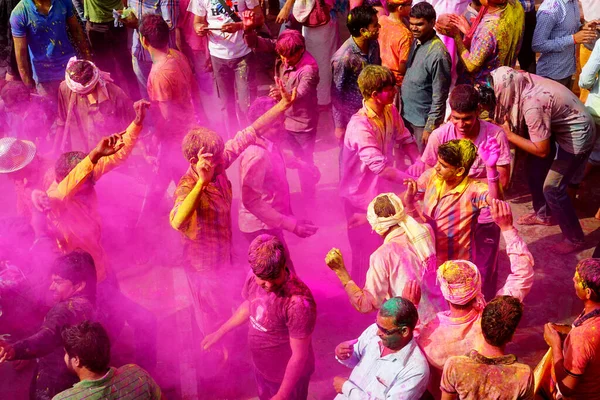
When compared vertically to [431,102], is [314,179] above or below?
below

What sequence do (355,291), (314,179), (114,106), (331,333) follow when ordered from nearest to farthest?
(355,291), (331,333), (114,106), (314,179)

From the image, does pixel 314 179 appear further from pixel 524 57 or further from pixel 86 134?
pixel 524 57

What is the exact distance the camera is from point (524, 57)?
867 cm

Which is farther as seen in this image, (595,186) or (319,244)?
(595,186)

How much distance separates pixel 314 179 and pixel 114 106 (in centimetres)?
227

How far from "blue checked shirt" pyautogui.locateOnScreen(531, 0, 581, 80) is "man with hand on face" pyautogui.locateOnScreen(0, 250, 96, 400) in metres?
5.52

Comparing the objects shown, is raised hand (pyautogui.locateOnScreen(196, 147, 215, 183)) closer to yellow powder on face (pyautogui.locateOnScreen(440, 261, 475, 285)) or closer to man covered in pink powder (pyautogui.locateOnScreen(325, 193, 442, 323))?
man covered in pink powder (pyautogui.locateOnScreen(325, 193, 442, 323))

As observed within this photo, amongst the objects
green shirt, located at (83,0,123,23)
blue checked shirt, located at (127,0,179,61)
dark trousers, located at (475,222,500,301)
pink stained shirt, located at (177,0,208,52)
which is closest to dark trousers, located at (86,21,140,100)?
green shirt, located at (83,0,123,23)

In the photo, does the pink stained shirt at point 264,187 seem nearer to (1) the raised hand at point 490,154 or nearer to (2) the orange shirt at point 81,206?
(2) the orange shirt at point 81,206

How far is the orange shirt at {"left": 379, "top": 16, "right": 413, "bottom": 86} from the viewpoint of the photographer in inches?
285

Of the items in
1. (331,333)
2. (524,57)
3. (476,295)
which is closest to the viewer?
(476,295)

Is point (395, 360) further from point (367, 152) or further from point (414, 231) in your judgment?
point (367, 152)

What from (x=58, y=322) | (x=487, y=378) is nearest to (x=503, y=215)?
(x=487, y=378)

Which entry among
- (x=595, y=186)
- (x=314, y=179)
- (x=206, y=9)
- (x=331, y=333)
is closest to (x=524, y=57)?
(x=595, y=186)
